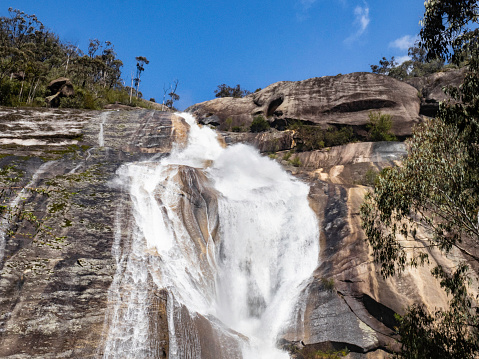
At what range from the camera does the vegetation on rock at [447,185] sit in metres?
11.3

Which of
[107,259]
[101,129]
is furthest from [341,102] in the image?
[107,259]

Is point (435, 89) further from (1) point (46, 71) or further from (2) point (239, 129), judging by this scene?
(1) point (46, 71)

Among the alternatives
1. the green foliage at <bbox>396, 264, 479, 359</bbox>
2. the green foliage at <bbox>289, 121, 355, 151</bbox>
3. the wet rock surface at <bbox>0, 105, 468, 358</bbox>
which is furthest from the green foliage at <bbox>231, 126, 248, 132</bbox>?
the green foliage at <bbox>396, 264, 479, 359</bbox>

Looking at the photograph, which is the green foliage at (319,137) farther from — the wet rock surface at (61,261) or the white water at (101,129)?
the wet rock surface at (61,261)

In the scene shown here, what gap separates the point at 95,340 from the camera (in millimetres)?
9828

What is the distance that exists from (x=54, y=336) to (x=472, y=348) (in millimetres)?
12441

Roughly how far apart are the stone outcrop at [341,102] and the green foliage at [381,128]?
1.16 metres

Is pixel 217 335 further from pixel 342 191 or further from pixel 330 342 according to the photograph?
pixel 342 191

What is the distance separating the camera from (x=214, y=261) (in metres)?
15.7

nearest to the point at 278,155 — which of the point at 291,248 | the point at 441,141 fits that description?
the point at 291,248

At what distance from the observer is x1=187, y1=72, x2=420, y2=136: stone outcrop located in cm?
3603

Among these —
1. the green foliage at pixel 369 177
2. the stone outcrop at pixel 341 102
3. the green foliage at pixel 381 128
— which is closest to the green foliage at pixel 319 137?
the stone outcrop at pixel 341 102

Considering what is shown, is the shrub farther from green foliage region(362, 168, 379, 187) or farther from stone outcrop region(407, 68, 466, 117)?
stone outcrop region(407, 68, 466, 117)

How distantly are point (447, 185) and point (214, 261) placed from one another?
9930 mm
